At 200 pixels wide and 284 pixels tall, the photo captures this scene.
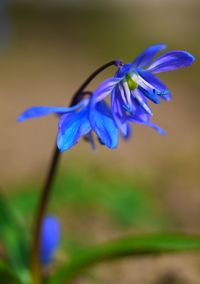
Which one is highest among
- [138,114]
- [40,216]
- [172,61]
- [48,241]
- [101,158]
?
[172,61]

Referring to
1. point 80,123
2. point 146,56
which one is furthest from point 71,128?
point 146,56

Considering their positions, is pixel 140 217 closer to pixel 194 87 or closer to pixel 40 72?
pixel 194 87

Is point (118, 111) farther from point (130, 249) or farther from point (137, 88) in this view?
point (130, 249)

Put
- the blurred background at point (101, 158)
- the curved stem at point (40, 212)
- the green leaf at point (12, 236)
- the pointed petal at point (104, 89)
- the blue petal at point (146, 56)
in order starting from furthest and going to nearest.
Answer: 1. the blurred background at point (101, 158)
2. the green leaf at point (12, 236)
3. the curved stem at point (40, 212)
4. the pointed petal at point (104, 89)
5. the blue petal at point (146, 56)

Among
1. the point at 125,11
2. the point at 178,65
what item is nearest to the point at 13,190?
the point at 178,65

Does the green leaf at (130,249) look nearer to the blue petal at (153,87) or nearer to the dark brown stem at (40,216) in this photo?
the dark brown stem at (40,216)

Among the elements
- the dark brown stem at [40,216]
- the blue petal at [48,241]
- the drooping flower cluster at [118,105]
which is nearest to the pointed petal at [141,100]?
the drooping flower cluster at [118,105]
